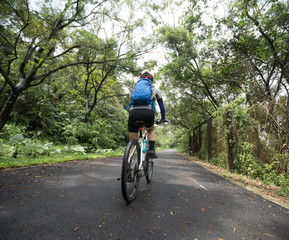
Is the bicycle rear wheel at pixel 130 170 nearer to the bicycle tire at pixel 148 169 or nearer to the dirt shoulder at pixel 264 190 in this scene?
the bicycle tire at pixel 148 169

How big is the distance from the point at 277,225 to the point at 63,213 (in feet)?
8.54

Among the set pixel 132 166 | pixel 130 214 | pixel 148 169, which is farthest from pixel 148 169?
pixel 130 214

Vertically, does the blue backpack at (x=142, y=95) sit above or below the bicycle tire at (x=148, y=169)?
above

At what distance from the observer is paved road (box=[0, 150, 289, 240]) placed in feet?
5.15

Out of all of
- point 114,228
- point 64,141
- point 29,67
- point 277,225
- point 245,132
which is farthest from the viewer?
point 64,141

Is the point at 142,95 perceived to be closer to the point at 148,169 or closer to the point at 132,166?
the point at 132,166

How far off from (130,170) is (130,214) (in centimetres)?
57

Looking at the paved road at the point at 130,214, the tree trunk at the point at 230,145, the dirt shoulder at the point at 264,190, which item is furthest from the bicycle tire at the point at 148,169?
the tree trunk at the point at 230,145

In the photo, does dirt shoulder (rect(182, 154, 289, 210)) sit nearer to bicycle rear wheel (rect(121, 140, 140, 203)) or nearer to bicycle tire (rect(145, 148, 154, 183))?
bicycle tire (rect(145, 148, 154, 183))

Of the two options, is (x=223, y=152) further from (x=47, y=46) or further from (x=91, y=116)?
(x=91, y=116)

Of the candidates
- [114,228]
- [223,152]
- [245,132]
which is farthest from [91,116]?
[114,228]

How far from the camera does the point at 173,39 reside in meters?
9.77

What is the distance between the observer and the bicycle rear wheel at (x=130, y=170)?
6.87 feet

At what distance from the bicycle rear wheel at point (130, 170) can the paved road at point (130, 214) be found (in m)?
0.17
